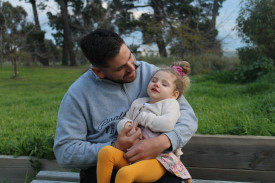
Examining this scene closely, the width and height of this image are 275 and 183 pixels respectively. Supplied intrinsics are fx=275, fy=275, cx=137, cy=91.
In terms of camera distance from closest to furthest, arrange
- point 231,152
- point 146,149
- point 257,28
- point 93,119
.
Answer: point 146,149 < point 93,119 < point 231,152 < point 257,28

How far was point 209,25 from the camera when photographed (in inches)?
506

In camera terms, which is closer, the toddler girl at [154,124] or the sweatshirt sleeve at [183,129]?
the toddler girl at [154,124]

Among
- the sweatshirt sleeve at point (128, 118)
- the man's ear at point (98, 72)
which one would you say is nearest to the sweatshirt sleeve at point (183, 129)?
the sweatshirt sleeve at point (128, 118)

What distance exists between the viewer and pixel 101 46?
175 cm

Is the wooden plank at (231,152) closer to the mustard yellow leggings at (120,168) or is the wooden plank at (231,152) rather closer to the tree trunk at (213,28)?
the mustard yellow leggings at (120,168)

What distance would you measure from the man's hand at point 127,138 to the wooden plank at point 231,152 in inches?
29.7

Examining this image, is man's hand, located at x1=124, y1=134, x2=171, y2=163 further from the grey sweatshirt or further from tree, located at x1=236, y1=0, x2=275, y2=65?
tree, located at x1=236, y1=0, x2=275, y2=65

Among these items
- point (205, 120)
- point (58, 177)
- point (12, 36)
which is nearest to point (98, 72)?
point (58, 177)

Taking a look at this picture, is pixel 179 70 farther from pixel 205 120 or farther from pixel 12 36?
pixel 12 36

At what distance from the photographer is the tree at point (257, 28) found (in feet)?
29.7

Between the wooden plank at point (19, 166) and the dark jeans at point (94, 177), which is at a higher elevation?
the dark jeans at point (94, 177)

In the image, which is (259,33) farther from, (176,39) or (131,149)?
(131,149)

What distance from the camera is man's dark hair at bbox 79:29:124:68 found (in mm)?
1758

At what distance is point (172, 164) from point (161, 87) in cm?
54
